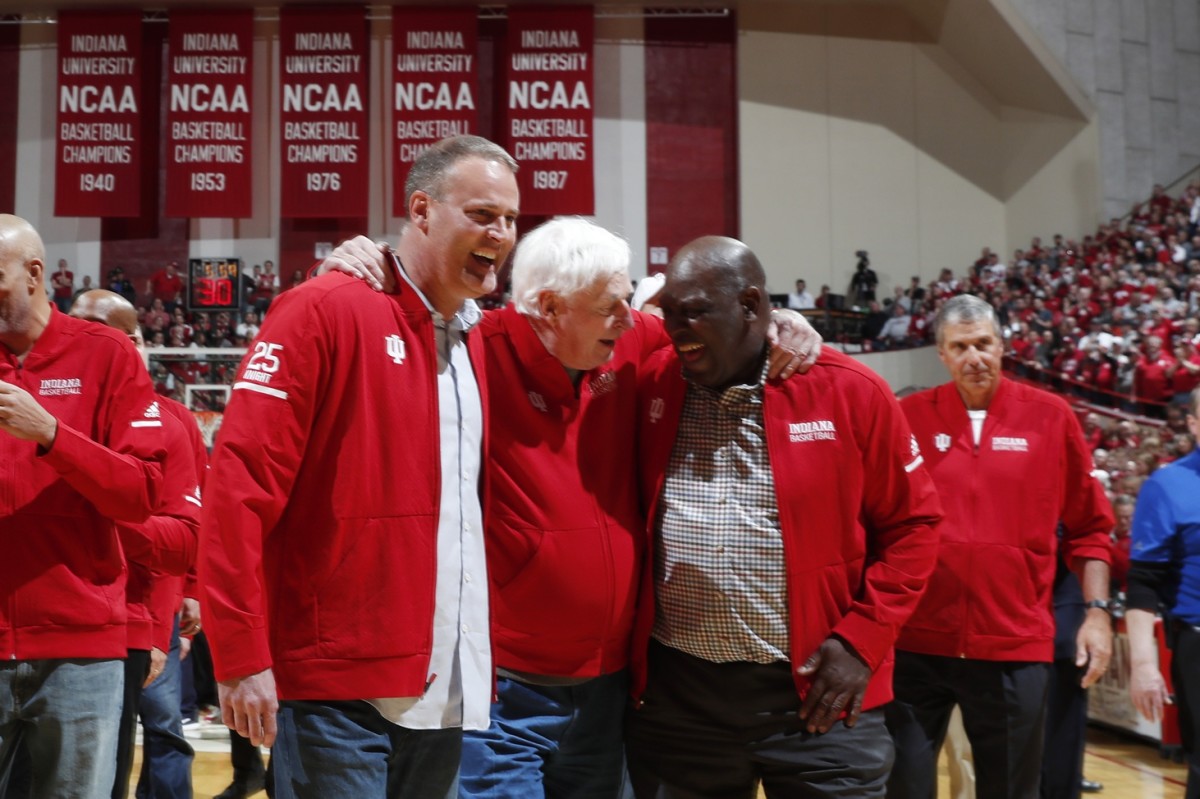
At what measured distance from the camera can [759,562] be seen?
279 centimetres

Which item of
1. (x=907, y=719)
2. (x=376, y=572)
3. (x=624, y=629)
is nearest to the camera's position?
(x=376, y=572)

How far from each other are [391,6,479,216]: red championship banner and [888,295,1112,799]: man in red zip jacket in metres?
14.9

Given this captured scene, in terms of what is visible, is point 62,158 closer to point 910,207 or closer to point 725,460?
point 910,207

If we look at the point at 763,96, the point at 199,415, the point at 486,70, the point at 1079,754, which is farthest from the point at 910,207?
the point at 1079,754

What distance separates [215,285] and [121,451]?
50.9 feet

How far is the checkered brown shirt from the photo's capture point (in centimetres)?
279

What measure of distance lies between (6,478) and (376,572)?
1137 millimetres

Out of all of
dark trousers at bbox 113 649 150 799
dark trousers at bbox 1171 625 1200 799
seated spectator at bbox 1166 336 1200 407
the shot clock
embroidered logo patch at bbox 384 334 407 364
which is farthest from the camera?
the shot clock

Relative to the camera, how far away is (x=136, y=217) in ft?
63.5

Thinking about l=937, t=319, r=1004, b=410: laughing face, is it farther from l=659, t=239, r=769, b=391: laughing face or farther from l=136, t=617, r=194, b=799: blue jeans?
l=136, t=617, r=194, b=799: blue jeans

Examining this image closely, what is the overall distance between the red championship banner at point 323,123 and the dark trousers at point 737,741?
16.5 m

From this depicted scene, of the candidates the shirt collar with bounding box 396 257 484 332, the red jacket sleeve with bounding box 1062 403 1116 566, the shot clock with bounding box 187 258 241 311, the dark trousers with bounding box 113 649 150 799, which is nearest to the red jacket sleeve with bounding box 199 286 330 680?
the shirt collar with bounding box 396 257 484 332

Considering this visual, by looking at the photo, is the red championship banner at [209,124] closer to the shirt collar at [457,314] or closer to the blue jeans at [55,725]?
the blue jeans at [55,725]

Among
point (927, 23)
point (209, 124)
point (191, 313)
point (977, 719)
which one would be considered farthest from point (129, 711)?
point (927, 23)
